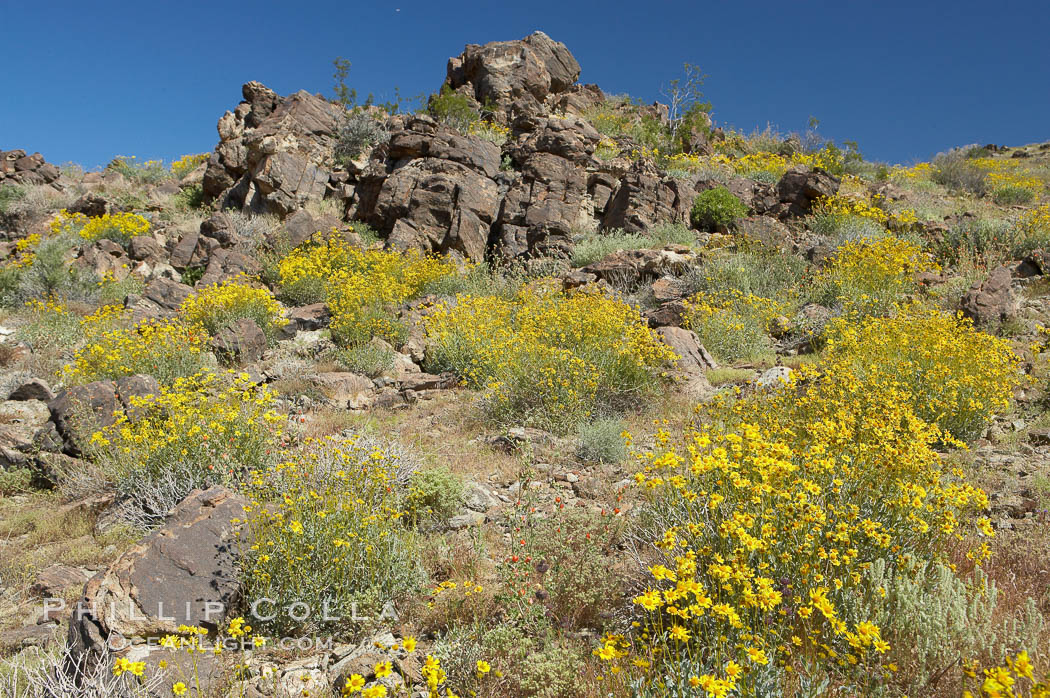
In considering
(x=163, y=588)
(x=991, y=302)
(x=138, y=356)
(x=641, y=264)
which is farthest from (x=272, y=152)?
(x=991, y=302)

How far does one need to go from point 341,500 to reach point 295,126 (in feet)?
54.1

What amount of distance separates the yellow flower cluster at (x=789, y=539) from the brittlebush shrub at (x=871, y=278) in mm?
6459

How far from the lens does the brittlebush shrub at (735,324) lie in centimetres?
866

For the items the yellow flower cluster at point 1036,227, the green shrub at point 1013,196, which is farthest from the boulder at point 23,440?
the green shrub at point 1013,196

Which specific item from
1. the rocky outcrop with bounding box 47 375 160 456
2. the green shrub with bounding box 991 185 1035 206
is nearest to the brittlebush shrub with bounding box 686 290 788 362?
the rocky outcrop with bounding box 47 375 160 456

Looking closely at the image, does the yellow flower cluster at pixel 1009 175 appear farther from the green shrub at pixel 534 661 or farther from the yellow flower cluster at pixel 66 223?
the yellow flower cluster at pixel 66 223

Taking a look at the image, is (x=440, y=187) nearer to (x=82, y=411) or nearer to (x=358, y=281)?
(x=358, y=281)

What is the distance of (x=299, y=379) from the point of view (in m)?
7.88

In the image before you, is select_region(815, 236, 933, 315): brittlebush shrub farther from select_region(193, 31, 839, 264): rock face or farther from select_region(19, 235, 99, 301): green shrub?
select_region(19, 235, 99, 301): green shrub

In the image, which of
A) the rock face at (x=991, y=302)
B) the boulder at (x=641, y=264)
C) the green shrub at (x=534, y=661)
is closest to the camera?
the green shrub at (x=534, y=661)

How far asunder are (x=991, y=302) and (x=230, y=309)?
12.0 meters

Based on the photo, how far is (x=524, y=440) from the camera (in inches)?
234

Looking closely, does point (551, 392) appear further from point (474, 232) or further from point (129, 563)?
point (474, 232)

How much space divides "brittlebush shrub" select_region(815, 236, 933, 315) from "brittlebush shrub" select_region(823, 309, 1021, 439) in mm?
3077
